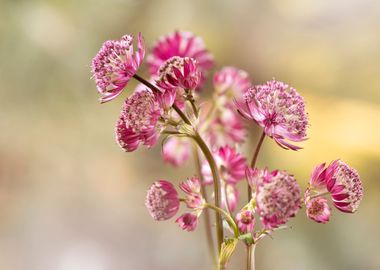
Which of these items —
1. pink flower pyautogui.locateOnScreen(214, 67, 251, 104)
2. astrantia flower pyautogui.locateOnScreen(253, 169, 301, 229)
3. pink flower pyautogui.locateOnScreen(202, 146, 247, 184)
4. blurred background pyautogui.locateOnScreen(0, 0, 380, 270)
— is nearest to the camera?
astrantia flower pyautogui.locateOnScreen(253, 169, 301, 229)

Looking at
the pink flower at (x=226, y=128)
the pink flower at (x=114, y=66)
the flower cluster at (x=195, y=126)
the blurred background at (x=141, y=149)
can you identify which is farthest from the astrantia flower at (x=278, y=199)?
the blurred background at (x=141, y=149)

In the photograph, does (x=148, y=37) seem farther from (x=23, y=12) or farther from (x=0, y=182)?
(x=0, y=182)

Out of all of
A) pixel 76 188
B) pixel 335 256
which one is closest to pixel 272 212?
pixel 335 256

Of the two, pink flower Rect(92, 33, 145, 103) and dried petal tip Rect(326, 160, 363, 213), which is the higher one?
pink flower Rect(92, 33, 145, 103)

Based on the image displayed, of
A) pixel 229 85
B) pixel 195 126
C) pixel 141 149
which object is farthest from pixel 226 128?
pixel 141 149

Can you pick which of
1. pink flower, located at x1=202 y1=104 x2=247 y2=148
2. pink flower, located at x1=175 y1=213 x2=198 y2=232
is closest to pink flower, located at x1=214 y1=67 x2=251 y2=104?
pink flower, located at x1=202 y1=104 x2=247 y2=148

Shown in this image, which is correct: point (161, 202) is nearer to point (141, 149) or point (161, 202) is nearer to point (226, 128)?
point (226, 128)

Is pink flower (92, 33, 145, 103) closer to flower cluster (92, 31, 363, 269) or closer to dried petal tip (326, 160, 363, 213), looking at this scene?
flower cluster (92, 31, 363, 269)

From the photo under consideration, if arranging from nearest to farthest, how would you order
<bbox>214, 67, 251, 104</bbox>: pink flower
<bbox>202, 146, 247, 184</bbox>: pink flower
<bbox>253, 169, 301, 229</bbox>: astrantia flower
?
<bbox>253, 169, 301, 229</bbox>: astrantia flower
<bbox>202, 146, 247, 184</bbox>: pink flower
<bbox>214, 67, 251, 104</bbox>: pink flower

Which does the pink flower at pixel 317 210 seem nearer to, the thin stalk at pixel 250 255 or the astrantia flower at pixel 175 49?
the thin stalk at pixel 250 255
